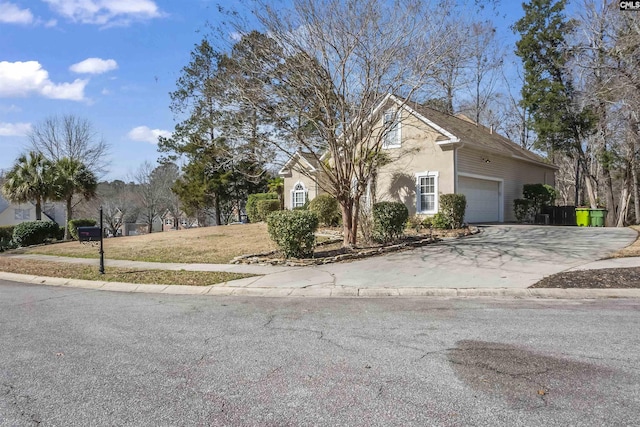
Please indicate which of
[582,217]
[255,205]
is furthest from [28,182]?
[582,217]

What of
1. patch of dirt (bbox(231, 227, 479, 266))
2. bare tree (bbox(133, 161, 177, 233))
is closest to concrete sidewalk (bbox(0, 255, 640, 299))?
patch of dirt (bbox(231, 227, 479, 266))

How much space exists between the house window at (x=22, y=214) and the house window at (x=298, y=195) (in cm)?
3329

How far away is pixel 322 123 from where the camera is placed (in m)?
Answer: 12.6

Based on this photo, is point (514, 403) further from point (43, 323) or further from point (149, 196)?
point (149, 196)

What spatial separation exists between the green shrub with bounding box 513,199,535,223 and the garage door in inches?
43.1

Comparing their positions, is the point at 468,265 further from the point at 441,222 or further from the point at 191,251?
the point at 191,251

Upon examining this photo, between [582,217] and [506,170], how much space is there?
4.28 metres

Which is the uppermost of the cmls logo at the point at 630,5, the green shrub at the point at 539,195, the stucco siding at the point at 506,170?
the cmls logo at the point at 630,5

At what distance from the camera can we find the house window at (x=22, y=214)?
139ft

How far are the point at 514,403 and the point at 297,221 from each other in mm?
8529

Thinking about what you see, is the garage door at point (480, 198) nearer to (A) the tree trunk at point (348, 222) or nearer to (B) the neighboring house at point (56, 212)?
(A) the tree trunk at point (348, 222)

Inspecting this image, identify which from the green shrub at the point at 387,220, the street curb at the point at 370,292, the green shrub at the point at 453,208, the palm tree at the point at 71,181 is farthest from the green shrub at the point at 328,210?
the palm tree at the point at 71,181

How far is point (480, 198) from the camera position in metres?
20.7

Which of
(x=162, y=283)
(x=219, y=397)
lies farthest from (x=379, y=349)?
(x=162, y=283)
